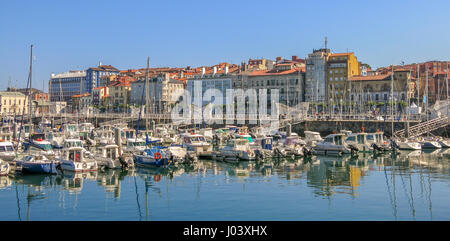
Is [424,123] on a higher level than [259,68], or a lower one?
lower

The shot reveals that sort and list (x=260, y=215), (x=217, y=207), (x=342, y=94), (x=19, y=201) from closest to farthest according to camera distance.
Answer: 1. (x=260, y=215)
2. (x=217, y=207)
3. (x=19, y=201)
4. (x=342, y=94)

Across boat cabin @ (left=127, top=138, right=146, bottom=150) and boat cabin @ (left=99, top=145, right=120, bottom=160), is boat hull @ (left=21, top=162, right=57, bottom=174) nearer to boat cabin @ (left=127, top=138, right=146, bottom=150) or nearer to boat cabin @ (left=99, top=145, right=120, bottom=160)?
boat cabin @ (left=99, top=145, right=120, bottom=160)

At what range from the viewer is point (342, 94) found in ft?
285

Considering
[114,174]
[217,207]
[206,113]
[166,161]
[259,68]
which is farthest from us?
[259,68]

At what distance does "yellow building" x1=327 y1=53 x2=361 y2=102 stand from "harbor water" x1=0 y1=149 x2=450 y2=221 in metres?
55.7

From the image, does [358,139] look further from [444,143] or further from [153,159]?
[153,159]

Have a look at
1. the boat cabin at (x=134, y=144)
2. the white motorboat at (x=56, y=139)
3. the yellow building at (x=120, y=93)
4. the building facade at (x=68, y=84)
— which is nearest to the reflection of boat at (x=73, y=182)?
the boat cabin at (x=134, y=144)

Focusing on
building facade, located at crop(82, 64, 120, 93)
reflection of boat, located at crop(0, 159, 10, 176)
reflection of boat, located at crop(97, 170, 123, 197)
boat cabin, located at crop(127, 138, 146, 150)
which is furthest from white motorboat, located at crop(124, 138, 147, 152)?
building facade, located at crop(82, 64, 120, 93)

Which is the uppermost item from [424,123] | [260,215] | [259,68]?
[259,68]

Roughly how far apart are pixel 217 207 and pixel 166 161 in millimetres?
11838

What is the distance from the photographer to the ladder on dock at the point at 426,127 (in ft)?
155

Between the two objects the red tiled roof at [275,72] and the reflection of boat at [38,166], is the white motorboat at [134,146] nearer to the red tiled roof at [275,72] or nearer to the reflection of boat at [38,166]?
the reflection of boat at [38,166]

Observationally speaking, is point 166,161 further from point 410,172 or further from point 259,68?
point 259,68
